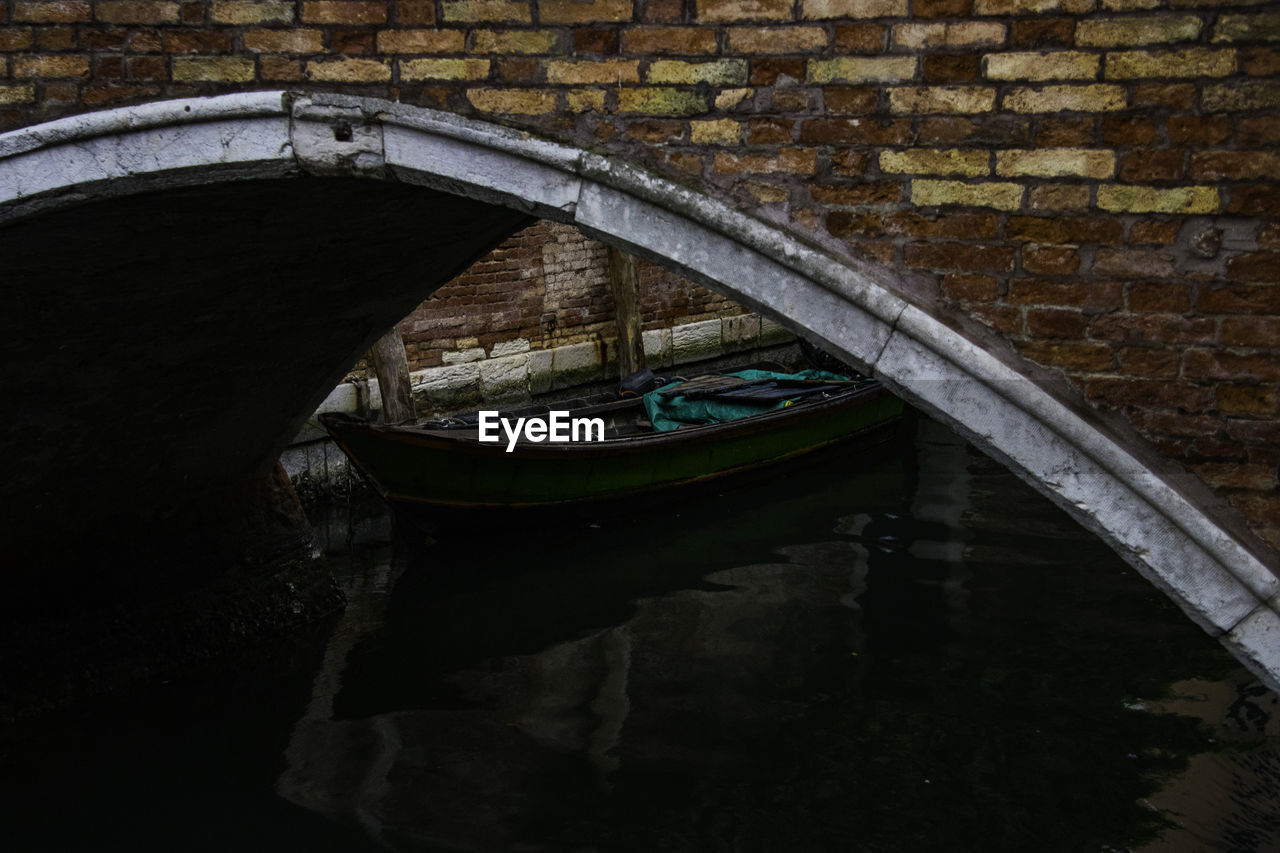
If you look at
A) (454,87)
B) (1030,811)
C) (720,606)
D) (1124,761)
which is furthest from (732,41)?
(720,606)

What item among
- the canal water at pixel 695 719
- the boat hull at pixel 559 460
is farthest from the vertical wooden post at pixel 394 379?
the canal water at pixel 695 719

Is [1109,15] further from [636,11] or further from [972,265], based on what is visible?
[636,11]

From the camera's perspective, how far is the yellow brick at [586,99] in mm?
2715

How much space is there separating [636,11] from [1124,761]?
3.37 metres

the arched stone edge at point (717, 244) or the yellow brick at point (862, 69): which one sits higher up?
the yellow brick at point (862, 69)

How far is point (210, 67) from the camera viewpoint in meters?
2.80

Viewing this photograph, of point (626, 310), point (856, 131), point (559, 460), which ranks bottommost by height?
point (559, 460)

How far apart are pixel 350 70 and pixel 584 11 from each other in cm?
54

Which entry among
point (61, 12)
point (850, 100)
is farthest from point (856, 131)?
point (61, 12)

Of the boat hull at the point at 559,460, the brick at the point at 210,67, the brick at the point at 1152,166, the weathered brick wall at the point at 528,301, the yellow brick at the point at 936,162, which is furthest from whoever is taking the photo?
the weathered brick wall at the point at 528,301

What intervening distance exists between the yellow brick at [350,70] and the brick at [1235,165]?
169 centimetres

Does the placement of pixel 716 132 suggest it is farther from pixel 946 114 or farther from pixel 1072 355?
pixel 1072 355

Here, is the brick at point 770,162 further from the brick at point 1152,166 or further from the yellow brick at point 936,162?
the brick at point 1152,166

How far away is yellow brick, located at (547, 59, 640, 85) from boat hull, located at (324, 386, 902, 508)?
3.97 meters
